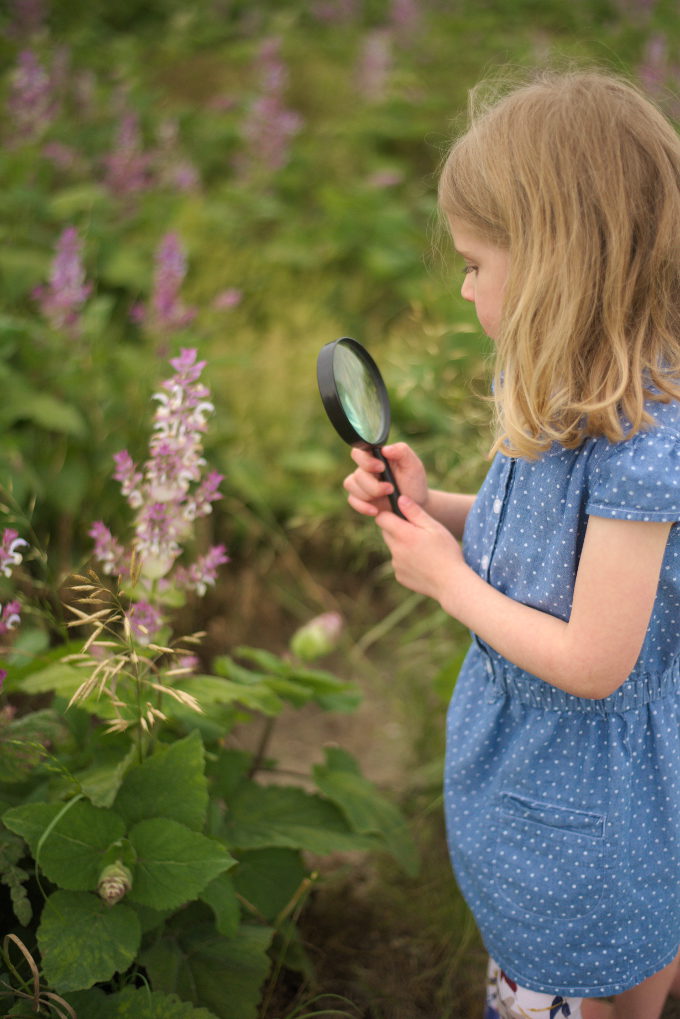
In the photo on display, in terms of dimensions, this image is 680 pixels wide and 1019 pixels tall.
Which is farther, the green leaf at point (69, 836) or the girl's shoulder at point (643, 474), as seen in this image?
the green leaf at point (69, 836)

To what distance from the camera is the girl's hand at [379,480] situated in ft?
5.04

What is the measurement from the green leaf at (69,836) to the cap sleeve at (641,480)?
34.8 inches

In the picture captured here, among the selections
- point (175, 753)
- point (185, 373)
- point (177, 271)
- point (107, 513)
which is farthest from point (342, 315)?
point (175, 753)

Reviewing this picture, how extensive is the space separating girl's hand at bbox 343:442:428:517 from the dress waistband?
308 millimetres

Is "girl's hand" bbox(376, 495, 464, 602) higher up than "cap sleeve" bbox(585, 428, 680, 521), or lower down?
lower down

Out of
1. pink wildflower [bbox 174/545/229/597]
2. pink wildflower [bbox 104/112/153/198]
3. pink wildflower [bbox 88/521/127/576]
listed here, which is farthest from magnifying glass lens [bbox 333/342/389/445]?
pink wildflower [bbox 104/112/153/198]

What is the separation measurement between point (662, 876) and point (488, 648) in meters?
0.42

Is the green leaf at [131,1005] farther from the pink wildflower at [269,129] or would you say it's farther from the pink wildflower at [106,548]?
the pink wildflower at [269,129]

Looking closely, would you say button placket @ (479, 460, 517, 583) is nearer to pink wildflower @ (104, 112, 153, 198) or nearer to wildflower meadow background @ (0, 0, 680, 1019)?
wildflower meadow background @ (0, 0, 680, 1019)

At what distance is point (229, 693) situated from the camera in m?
1.65

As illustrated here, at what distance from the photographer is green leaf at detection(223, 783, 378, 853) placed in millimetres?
1723

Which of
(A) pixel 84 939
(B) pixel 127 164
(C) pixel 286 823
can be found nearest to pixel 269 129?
(B) pixel 127 164

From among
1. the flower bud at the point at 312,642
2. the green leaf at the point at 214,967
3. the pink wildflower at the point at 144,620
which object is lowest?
the green leaf at the point at 214,967

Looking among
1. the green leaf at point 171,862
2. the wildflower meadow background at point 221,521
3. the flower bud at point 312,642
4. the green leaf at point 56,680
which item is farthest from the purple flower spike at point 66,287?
the green leaf at point 171,862
